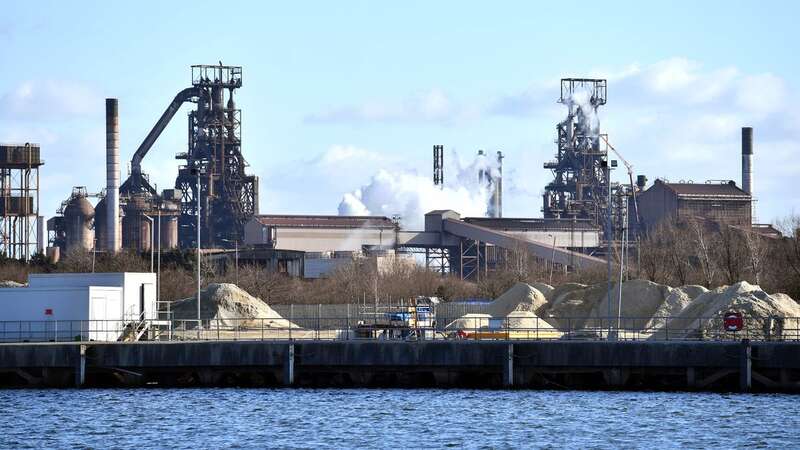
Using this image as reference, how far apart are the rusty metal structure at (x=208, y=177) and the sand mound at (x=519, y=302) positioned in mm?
88128

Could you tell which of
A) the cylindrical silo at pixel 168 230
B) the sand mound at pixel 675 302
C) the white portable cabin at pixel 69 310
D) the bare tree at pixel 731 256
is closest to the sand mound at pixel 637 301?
the sand mound at pixel 675 302

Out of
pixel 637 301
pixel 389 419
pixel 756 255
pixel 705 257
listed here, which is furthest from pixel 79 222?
pixel 389 419

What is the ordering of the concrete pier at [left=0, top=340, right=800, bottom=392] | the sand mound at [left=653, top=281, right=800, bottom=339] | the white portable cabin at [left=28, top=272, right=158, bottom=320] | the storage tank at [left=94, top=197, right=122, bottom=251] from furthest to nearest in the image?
the storage tank at [left=94, top=197, right=122, bottom=251], the white portable cabin at [left=28, top=272, right=158, bottom=320], the sand mound at [left=653, top=281, right=800, bottom=339], the concrete pier at [left=0, top=340, right=800, bottom=392]

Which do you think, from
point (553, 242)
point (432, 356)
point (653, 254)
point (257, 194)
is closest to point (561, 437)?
point (432, 356)

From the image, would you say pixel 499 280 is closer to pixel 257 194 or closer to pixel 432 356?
pixel 257 194

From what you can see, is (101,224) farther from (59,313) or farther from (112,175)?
(59,313)

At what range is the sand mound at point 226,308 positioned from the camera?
91.1 metres

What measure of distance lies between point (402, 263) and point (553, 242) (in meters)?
21.1

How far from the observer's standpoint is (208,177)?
188m

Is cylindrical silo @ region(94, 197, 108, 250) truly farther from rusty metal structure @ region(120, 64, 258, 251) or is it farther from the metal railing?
the metal railing

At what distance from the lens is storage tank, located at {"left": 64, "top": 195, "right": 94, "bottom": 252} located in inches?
7298

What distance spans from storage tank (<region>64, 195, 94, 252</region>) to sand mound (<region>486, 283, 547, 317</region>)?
3627 inches

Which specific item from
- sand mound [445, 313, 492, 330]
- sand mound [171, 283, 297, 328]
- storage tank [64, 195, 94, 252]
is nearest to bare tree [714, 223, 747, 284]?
sand mound [445, 313, 492, 330]

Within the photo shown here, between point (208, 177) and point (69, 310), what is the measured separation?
114771 mm
